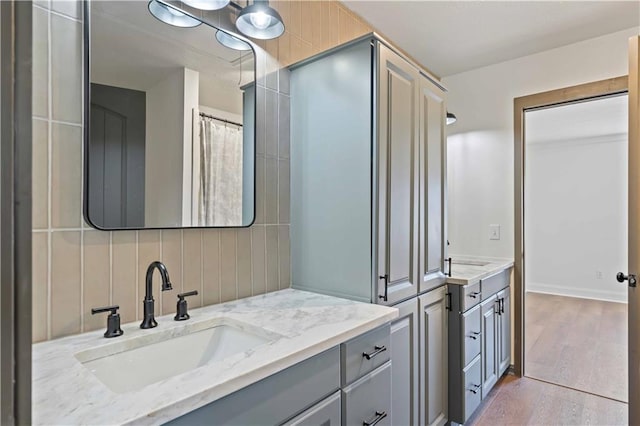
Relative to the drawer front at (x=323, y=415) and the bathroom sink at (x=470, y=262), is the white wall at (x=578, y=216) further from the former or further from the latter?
the drawer front at (x=323, y=415)

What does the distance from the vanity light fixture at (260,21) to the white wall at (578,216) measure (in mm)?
4895

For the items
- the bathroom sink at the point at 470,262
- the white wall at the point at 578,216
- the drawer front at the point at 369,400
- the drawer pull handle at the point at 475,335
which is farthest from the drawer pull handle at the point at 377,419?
the white wall at the point at 578,216

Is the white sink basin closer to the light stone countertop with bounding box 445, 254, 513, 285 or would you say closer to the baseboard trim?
the light stone countertop with bounding box 445, 254, 513, 285

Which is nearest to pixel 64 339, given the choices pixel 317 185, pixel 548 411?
pixel 317 185

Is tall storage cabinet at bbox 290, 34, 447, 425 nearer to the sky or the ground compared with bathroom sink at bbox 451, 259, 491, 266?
nearer to the sky

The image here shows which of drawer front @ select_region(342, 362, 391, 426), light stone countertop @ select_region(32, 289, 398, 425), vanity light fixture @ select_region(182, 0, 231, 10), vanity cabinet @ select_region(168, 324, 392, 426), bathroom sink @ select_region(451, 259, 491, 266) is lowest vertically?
drawer front @ select_region(342, 362, 391, 426)

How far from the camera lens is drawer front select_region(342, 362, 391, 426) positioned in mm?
1126

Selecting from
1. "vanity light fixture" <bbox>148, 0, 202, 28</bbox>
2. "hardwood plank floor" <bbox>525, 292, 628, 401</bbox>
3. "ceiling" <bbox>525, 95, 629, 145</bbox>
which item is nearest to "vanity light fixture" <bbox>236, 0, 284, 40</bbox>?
"vanity light fixture" <bbox>148, 0, 202, 28</bbox>

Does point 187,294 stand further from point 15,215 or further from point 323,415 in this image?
point 15,215

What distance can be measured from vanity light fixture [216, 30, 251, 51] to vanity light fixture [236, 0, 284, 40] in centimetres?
4

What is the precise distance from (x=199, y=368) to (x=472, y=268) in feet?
6.94

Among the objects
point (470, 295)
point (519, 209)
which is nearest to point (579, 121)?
point (519, 209)

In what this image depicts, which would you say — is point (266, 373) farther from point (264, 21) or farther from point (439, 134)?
A: point (439, 134)

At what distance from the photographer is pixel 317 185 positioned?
162cm
